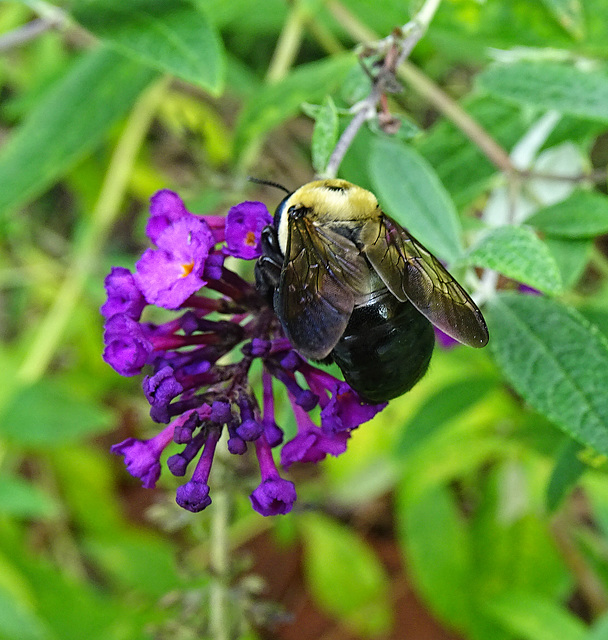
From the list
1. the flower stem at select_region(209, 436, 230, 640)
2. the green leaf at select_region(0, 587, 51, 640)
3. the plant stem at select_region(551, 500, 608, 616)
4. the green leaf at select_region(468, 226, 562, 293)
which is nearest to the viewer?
the green leaf at select_region(468, 226, 562, 293)

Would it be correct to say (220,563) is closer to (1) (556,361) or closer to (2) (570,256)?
(1) (556,361)

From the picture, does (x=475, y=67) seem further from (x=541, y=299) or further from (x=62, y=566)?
(x=62, y=566)

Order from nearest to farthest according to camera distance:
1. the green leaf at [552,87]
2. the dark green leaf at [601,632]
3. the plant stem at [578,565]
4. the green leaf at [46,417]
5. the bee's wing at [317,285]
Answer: the bee's wing at [317,285] → the green leaf at [552,87] → the dark green leaf at [601,632] → the green leaf at [46,417] → the plant stem at [578,565]

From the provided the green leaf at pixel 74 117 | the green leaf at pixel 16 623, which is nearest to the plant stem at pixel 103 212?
the green leaf at pixel 74 117

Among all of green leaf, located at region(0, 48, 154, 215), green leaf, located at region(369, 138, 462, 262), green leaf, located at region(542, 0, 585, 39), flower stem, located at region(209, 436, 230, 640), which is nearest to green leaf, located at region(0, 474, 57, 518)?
flower stem, located at region(209, 436, 230, 640)

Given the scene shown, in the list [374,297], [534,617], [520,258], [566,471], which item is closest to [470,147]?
[520,258]

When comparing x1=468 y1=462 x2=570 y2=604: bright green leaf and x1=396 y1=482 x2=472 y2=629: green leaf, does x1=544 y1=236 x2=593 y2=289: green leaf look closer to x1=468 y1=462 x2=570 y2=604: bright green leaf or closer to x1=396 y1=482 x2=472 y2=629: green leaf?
x1=468 y1=462 x2=570 y2=604: bright green leaf

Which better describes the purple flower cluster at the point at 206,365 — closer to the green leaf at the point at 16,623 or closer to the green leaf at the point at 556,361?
the green leaf at the point at 556,361
